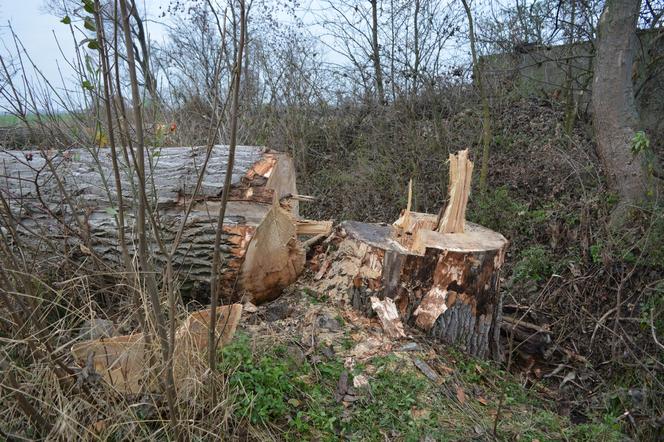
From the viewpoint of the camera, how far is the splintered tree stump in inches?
128

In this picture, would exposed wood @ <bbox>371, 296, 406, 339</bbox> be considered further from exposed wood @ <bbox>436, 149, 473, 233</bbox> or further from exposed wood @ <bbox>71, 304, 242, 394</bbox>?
exposed wood @ <bbox>71, 304, 242, 394</bbox>

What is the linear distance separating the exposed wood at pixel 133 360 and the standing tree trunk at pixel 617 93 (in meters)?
4.82

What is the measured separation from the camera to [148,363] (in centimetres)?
218

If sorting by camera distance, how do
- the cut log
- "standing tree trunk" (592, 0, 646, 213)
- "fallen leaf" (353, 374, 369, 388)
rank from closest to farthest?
1. "fallen leaf" (353, 374, 369, 388)
2. the cut log
3. "standing tree trunk" (592, 0, 646, 213)

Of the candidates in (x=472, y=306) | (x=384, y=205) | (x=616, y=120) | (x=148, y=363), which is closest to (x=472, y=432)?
(x=472, y=306)

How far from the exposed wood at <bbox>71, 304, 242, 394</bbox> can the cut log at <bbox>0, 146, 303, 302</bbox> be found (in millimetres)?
1067

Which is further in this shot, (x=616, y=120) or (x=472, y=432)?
(x=616, y=120)

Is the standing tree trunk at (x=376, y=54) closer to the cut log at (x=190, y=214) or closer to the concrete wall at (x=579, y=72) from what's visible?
the concrete wall at (x=579, y=72)

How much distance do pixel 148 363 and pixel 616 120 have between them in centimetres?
541

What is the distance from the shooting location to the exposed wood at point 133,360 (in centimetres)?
217

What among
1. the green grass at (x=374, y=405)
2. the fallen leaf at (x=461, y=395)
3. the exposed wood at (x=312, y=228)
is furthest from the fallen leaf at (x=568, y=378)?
the exposed wood at (x=312, y=228)

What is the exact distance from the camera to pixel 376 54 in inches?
334

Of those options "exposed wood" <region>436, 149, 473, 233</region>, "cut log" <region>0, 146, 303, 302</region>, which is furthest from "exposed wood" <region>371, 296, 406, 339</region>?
"cut log" <region>0, 146, 303, 302</region>

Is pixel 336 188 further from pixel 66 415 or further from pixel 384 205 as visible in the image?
pixel 66 415
